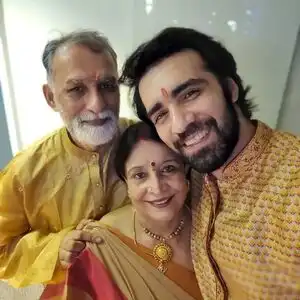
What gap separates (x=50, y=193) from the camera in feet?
3.03

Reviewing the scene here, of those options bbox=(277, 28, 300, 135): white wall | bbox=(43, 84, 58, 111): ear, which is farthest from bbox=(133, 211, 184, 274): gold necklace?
bbox=(277, 28, 300, 135): white wall

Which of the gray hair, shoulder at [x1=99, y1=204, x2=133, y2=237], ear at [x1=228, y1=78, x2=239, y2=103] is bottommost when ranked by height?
shoulder at [x1=99, y1=204, x2=133, y2=237]

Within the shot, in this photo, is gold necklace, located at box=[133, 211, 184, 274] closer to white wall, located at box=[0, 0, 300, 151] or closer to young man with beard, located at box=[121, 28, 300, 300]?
young man with beard, located at box=[121, 28, 300, 300]

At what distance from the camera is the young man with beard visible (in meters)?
0.69

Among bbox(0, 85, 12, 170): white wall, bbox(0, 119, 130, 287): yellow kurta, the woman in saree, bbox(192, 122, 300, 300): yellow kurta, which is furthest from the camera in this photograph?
bbox(0, 85, 12, 170): white wall

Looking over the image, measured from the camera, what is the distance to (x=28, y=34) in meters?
1.02

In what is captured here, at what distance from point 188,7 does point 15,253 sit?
28.4 inches

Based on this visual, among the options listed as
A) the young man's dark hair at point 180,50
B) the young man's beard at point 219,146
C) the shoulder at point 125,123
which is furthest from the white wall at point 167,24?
the young man's beard at point 219,146

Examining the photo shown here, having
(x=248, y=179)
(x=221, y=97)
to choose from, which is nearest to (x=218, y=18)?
(x=221, y=97)

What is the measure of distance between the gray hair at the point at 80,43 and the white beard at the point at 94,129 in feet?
0.40

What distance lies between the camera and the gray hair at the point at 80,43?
0.83 meters

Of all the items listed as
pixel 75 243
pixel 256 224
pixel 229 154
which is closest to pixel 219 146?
pixel 229 154

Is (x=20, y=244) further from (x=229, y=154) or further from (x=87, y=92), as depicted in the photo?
(x=229, y=154)

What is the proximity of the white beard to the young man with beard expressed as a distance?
96 mm
